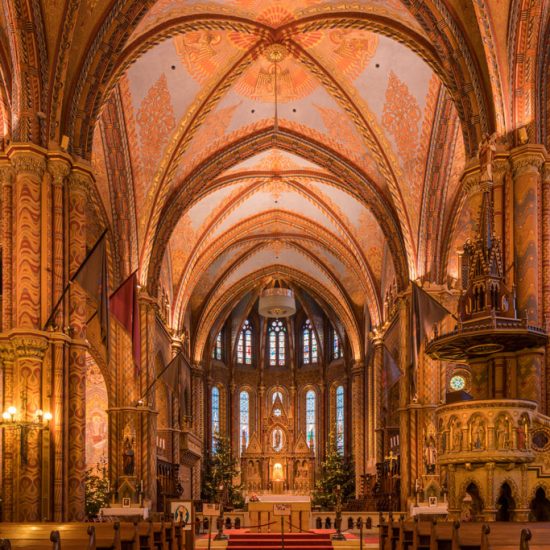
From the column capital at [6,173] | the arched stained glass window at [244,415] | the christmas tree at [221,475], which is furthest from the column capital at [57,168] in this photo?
the arched stained glass window at [244,415]

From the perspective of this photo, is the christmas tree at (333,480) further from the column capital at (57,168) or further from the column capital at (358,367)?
the column capital at (57,168)

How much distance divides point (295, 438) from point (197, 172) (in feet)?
61.8

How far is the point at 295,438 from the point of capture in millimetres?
41938

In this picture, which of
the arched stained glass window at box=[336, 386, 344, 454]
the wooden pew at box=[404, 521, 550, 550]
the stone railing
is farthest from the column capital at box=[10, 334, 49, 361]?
the arched stained glass window at box=[336, 386, 344, 454]

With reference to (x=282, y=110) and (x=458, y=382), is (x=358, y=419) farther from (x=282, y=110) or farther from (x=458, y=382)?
(x=282, y=110)

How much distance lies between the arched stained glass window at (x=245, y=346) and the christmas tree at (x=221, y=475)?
4.76 meters

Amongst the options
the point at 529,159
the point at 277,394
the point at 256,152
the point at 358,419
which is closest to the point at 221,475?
the point at 277,394

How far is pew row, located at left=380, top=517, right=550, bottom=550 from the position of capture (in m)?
8.76

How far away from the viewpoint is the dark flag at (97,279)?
46.8ft

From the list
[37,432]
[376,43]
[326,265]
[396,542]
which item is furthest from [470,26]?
[326,265]

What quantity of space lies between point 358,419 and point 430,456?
14.6 meters

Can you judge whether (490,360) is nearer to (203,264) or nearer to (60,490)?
(60,490)

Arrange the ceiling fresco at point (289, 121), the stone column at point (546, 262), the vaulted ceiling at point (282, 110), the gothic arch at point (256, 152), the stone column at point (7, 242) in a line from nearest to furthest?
the stone column at point (546, 262) < the stone column at point (7, 242) < the vaulted ceiling at point (282, 110) < the ceiling fresco at point (289, 121) < the gothic arch at point (256, 152)

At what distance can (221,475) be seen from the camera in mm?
39562
